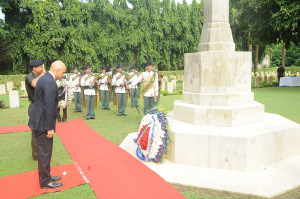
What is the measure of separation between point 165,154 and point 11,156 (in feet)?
11.5

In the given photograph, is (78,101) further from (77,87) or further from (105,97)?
(105,97)

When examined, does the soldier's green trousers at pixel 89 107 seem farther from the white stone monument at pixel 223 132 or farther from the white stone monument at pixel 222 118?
the white stone monument at pixel 222 118

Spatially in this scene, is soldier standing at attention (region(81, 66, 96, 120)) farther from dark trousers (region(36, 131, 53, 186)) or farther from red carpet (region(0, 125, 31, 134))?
dark trousers (region(36, 131, 53, 186))

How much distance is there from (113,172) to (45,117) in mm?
1605

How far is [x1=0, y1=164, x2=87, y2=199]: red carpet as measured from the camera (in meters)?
3.70

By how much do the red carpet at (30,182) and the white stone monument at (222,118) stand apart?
1995 millimetres

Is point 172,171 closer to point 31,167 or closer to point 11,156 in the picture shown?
point 31,167

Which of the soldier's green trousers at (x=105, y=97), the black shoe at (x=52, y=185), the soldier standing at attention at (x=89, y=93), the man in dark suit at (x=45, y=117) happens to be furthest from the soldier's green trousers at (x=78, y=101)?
the black shoe at (x=52, y=185)

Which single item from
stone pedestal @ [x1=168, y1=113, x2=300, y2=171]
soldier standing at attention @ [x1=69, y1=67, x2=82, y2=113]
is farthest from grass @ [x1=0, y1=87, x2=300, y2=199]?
stone pedestal @ [x1=168, y1=113, x2=300, y2=171]

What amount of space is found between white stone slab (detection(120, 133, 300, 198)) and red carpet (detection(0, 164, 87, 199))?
57.8 inches

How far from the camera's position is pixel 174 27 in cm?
3219

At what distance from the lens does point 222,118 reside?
5.17 meters

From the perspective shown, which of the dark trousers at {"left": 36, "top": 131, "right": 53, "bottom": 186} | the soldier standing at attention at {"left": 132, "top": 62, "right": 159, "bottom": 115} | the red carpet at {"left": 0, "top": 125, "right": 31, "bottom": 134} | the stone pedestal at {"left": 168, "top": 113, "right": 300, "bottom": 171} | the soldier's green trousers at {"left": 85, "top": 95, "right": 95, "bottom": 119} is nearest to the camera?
the dark trousers at {"left": 36, "top": 131, "right": 53, "bottom": 186}

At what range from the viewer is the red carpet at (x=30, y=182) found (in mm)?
3699
